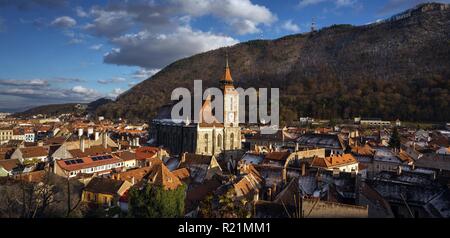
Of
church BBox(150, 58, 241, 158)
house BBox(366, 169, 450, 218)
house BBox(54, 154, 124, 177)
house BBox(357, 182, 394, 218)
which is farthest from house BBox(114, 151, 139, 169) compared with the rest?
house BBox(357, 182, 394, 218)

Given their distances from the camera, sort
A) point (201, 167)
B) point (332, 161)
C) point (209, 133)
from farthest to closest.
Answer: point (209, 133) → point (332, 161) → point (201, 167)

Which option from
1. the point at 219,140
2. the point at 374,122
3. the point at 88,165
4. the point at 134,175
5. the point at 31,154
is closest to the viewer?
the point at 134,175

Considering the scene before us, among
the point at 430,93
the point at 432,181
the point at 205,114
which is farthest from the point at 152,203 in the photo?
the point at 430,93

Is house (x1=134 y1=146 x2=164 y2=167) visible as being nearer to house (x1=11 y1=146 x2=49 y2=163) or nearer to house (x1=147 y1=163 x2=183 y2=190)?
house (x1=11 y1=146 x2=49 y2=163)

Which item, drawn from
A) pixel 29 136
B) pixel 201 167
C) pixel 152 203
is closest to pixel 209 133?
pixel 201 167

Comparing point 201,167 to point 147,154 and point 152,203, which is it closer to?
point 147,154

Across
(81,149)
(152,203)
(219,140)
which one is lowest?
(81,149)
